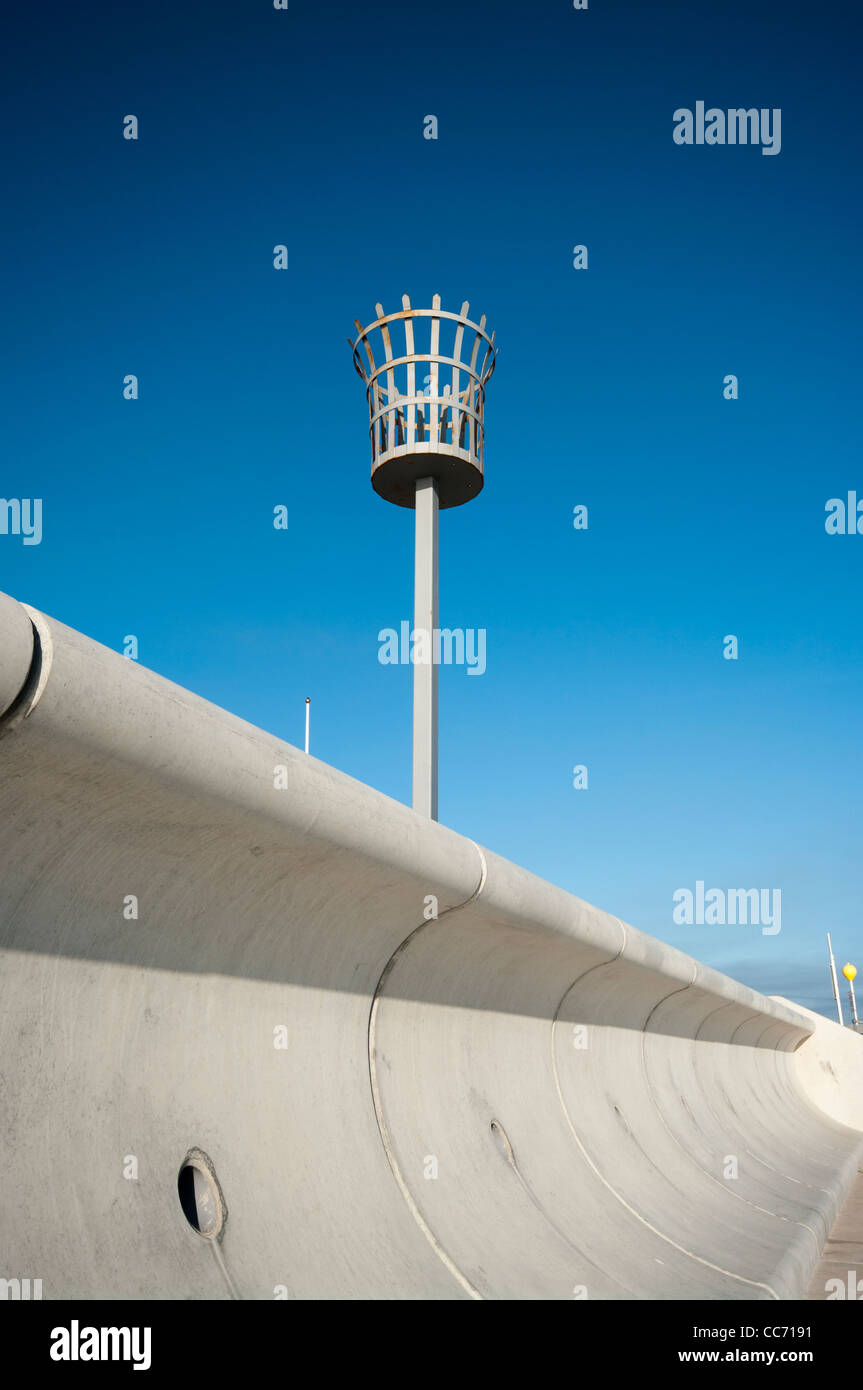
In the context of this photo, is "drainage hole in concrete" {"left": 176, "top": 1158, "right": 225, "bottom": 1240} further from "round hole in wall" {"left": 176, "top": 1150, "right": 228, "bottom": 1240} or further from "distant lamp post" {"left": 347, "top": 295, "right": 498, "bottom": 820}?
"distant lamp post" {"left": 347, "top": 295, "right": 498, "bottom": 820}

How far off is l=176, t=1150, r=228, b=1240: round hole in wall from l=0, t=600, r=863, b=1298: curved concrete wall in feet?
0.10

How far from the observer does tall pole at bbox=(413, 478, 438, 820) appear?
50.2ft

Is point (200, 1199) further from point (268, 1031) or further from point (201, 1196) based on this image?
point (268, 1031)

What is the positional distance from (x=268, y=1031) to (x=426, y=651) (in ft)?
44.1

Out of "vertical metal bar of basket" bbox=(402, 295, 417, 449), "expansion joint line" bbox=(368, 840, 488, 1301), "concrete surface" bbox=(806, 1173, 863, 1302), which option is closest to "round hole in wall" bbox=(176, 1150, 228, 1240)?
"expansion joint line" bbox=(368, 840, 488, 1301)

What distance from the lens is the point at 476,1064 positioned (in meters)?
3.91

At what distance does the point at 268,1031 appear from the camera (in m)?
2.65

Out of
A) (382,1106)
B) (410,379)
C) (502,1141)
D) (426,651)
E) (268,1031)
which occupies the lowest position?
(502,1141)

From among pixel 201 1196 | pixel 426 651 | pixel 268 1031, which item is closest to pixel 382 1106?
pixel 268 1031

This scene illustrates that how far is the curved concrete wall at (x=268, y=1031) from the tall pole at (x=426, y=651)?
34.6 ft
